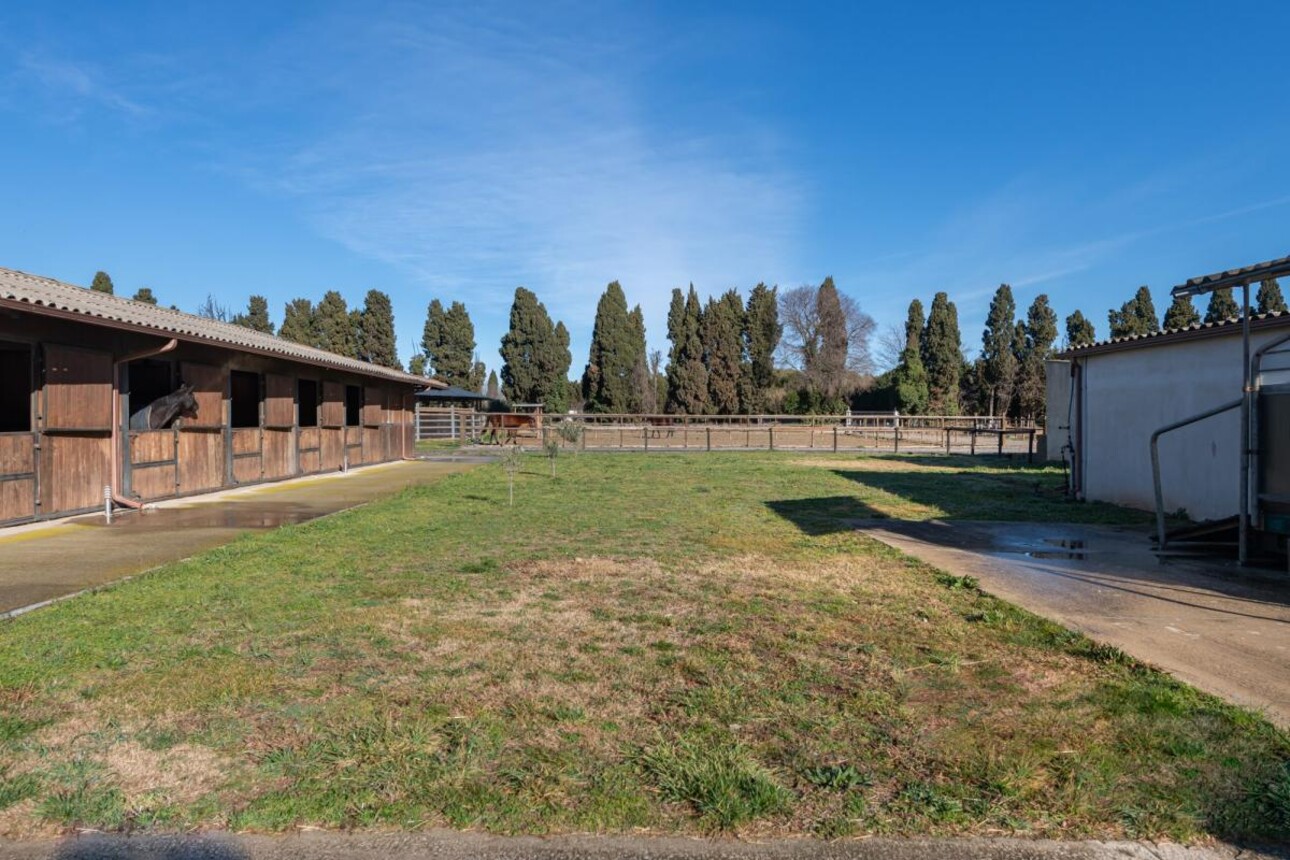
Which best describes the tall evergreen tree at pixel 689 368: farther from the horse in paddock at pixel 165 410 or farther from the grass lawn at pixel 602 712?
the grass lawn at pixel 602 712

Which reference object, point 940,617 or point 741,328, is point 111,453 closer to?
point 940,617

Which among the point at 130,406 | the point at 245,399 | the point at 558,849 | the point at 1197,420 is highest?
the point at 245,399

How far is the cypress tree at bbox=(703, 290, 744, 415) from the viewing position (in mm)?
50656

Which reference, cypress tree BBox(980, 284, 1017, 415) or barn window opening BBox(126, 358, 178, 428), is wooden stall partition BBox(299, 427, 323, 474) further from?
cypress tree BBox(980, 284, 1017, 415)

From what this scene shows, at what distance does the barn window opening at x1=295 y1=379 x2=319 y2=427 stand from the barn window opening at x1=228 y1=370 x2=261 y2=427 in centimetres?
219

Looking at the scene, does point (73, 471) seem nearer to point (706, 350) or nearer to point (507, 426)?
point (507, 426)

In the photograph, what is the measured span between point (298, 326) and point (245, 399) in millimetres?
37367

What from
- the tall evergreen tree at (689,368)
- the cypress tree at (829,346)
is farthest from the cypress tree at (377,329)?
the cypress tree at (829,346)

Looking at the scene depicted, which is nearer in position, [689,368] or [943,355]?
[689,368]

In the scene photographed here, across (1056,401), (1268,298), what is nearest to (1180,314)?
(1268,298)

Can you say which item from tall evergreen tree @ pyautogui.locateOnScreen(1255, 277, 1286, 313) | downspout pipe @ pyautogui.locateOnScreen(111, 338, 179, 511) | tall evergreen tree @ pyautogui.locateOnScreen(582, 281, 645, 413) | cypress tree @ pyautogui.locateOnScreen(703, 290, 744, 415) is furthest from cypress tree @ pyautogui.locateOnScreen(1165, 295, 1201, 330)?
downspout pipe @ pyautogui.locateOnScreen(111, 338, 179, 511)

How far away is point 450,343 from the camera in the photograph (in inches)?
2109

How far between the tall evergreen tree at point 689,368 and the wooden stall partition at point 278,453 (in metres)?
36.0

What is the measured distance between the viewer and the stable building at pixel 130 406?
28.7ft
